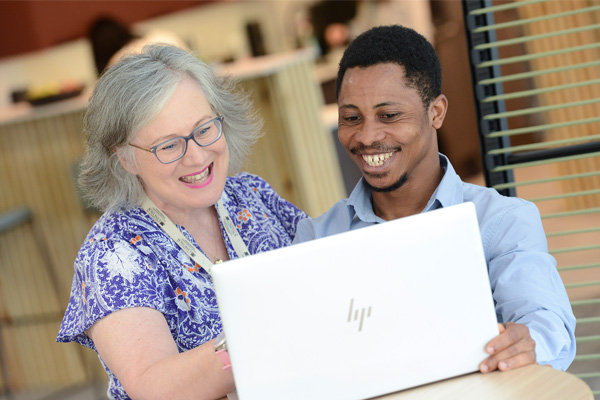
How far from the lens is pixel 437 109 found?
5.92 ft

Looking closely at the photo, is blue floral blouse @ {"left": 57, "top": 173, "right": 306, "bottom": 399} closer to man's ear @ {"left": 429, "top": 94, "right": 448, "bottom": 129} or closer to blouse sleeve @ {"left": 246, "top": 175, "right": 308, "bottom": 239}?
blouse sleeve @ {"left": 246, "top": 175, "right": 308, "bottom": 239}

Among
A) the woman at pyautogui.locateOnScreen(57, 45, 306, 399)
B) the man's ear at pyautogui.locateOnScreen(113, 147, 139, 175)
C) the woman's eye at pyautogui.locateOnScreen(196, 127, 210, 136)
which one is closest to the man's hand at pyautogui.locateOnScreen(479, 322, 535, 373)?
the woman at pyautogui.locateOnScreen(57, 45, 306, 399)

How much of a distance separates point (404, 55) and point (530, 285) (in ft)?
1.89

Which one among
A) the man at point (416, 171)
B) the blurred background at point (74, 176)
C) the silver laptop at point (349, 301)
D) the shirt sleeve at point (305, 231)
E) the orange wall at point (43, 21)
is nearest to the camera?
the silver laptop at point (349, 301)

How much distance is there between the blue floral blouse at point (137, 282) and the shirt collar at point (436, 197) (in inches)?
15.8

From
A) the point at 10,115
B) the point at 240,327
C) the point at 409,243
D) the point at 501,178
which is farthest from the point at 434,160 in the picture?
the point at 10,115

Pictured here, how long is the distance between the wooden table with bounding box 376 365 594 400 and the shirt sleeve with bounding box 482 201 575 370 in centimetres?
8

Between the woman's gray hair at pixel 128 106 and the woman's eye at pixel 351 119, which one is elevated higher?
the woman's gray hair at pixel 128 106

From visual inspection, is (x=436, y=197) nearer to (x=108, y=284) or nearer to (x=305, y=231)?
(x=305, y=231)

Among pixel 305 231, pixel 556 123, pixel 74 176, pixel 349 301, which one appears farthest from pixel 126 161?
pixel 74 176

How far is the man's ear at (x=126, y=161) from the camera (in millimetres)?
1896

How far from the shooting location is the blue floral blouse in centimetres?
173

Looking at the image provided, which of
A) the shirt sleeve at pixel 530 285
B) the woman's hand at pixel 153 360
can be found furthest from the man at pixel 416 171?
the woman's hand at pixel 153 360

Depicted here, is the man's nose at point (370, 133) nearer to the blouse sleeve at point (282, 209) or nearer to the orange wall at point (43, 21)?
the blouse sleeve at point (282, 209)
